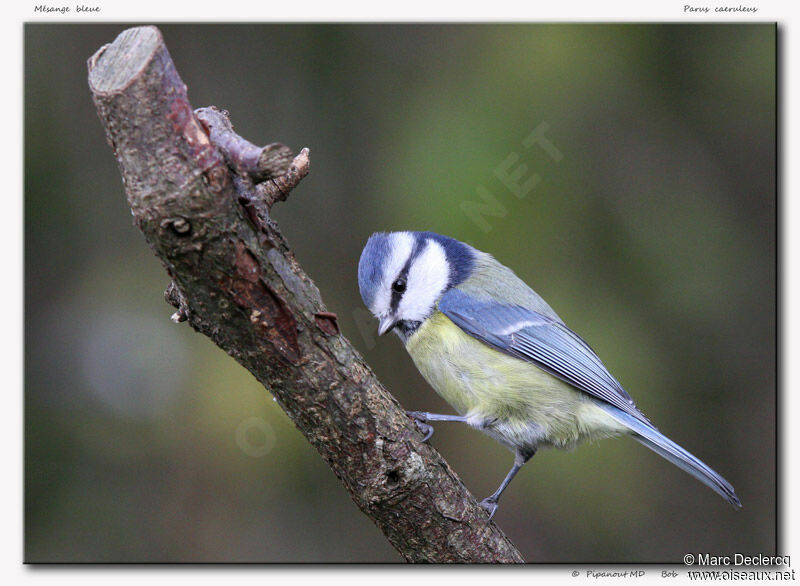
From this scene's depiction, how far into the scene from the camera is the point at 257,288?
1.12 m

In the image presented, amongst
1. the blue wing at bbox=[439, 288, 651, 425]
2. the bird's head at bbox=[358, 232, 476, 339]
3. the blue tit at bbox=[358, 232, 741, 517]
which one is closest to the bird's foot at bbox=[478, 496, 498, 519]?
the blue tit at bbox=[358, 232, 741, 517]

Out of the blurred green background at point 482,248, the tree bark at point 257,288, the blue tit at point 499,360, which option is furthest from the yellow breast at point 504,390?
the blurred green background at point 482,248

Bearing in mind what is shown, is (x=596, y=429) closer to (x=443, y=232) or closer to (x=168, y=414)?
(x=443, y=232)

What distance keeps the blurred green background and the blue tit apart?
55cm

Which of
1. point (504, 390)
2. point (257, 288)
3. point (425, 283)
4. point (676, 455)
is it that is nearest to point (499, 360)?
point (504, 390)

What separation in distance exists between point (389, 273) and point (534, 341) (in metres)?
0.41

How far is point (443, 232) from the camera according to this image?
2436mm

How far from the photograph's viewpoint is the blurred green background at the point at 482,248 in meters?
2.47

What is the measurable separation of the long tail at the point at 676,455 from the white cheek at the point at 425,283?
516mm

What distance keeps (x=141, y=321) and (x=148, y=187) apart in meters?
1.67

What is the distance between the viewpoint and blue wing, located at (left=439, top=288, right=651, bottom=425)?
1.82m

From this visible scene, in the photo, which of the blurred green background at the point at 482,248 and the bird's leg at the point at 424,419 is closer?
the bird's leg at the point at 424,419

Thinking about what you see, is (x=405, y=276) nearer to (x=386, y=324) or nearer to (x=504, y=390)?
(x=386, y=324)

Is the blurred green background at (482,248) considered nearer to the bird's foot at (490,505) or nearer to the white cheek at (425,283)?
the white cheek at (425,283)
